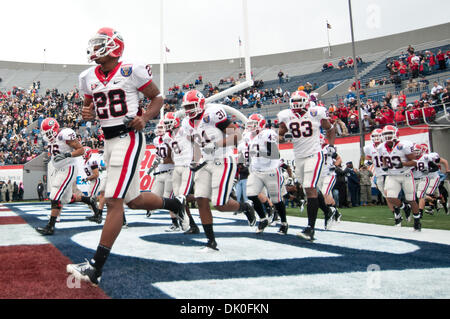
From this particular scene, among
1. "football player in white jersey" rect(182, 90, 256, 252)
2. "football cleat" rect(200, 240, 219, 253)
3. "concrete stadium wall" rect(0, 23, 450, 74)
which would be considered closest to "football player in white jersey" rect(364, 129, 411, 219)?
"football player in white jersey" rect(182, 90, 256, 252)

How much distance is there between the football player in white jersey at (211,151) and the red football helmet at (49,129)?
118 inches

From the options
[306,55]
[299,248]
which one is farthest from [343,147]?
[306,55]

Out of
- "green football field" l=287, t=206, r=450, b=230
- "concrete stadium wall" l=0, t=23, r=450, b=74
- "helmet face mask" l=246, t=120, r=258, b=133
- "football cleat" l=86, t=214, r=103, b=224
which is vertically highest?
"concrete stadium wall" l=0, t=23, r=450, b=74

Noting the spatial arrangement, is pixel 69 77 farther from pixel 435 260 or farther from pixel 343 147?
pixel 435 260

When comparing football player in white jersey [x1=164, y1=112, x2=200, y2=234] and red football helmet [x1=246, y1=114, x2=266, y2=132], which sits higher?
red football helmet [x1=246, y1=114, x2=266, y2=132]

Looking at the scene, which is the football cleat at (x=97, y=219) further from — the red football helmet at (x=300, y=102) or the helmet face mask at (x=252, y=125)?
the red football helmet at (x=300, y=102)

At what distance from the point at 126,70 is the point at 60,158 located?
3519 millimetres

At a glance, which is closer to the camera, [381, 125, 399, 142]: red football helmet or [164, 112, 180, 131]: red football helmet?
[381, 125, 399, 142]: red football helmet

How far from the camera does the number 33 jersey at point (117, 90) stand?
317cm

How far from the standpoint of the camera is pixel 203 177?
4.62 metres

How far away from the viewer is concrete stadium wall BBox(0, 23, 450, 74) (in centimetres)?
2894

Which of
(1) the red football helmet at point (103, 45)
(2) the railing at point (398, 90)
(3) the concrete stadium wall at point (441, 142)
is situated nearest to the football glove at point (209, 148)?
(1) the red football helmet at point (103, 45)

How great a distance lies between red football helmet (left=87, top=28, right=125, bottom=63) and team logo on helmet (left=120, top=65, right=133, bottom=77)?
143mm

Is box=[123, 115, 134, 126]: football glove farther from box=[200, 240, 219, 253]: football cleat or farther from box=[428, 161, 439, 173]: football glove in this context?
box=[428, 161, 439, 173]: football glove
